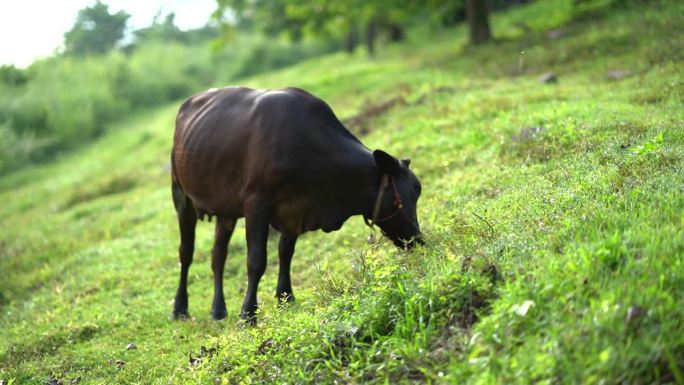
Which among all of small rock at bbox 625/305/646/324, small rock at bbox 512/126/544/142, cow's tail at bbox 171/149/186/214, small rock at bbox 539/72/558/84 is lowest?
small rock at bbox 539/72/558/84

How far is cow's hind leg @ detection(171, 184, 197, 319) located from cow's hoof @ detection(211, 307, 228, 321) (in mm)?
590

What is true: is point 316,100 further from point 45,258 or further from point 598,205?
point 45,258

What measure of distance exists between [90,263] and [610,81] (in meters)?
8.65

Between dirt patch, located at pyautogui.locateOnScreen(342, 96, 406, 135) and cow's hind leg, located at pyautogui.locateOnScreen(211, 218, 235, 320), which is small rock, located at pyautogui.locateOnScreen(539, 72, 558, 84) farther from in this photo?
cow's hind leg, located at pyautogui.locateOnScreen(211, 218, 235, 320)

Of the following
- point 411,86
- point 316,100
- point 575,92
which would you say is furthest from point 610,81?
point 316,100

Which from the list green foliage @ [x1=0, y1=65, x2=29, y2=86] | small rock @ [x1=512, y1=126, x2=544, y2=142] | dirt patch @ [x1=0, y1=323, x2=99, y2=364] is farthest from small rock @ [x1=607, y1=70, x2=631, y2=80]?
green foliage @ [x1=0, y1=65, x2=29, y2=86]

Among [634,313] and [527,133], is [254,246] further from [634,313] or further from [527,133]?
[527,133]

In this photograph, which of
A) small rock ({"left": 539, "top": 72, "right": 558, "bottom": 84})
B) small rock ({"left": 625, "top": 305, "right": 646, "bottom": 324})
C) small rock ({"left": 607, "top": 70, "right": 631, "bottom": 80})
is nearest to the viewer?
small rock ({"left": 625, "top": 305, "right": 646, "bottom": 324})

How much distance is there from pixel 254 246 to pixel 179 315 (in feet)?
5.63

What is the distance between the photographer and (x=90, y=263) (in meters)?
10.8

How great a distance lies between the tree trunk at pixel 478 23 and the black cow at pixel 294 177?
1459 cm

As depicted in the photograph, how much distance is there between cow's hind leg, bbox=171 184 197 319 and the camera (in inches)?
312

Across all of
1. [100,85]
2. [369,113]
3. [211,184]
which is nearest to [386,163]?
[211,184]

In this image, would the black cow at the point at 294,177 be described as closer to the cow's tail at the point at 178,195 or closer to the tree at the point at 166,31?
the cow's tail at the point at 178,195
